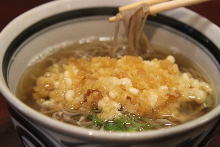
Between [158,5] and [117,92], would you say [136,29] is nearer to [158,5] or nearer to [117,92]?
[158,5]

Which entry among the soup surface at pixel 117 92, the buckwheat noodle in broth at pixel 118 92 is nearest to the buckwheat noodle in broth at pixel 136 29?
the buckwheat noodle in broth at pixel 118 92

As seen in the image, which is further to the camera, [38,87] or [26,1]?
[26,1]

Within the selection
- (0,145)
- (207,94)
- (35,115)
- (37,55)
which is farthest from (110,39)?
(35,115)

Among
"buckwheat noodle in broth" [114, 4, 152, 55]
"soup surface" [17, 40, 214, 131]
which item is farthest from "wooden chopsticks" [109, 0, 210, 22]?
"soup surface" [17, 40, 214, 131]

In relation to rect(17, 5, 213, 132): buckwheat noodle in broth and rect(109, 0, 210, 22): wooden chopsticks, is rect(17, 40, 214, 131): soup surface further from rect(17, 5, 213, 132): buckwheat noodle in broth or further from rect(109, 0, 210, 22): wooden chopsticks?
rect(109, 0, 210, 22): wooden chopsticks

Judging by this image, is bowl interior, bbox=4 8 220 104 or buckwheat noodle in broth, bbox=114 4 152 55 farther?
buckwheat noodle in broth, bbox=114 4 152 55

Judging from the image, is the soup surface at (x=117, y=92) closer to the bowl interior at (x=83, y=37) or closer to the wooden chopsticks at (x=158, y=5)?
the bowl interior at (x=83, y=37)

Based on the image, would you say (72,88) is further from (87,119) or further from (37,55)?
(37,55)

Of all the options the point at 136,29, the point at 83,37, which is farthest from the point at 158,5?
the point at 83,37
